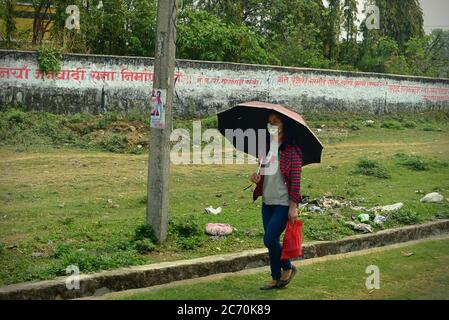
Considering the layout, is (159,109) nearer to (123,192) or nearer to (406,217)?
(123,192)

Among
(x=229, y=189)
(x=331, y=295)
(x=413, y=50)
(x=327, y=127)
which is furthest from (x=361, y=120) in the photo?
(x=331, y=295)

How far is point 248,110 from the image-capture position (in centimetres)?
653

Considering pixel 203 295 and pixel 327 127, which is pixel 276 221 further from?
pixel 327 127

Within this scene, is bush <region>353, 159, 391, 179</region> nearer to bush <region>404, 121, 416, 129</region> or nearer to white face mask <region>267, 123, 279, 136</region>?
white face mask <region>267, 123, 279, 136</region>

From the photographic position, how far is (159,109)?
7.23 m

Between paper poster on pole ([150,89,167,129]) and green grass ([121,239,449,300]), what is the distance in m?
1.92

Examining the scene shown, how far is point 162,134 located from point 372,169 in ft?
22.5

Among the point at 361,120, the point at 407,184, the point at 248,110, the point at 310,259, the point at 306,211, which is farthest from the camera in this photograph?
the point at 361,120

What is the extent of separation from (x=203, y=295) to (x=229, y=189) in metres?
5.49

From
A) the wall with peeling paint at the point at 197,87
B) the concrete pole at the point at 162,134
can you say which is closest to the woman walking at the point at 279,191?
the concrete pole at the point at 162,134

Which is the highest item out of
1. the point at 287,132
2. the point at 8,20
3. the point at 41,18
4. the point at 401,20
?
the point at 401,20

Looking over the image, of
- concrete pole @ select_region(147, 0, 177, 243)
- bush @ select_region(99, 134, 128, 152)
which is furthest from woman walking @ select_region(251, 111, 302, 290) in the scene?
bush @ select_region(99, 134, 128, 152)

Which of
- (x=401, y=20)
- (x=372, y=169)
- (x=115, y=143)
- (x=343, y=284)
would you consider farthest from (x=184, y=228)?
(x=401, y=20)

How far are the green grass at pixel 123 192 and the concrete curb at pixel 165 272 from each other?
205 mm
